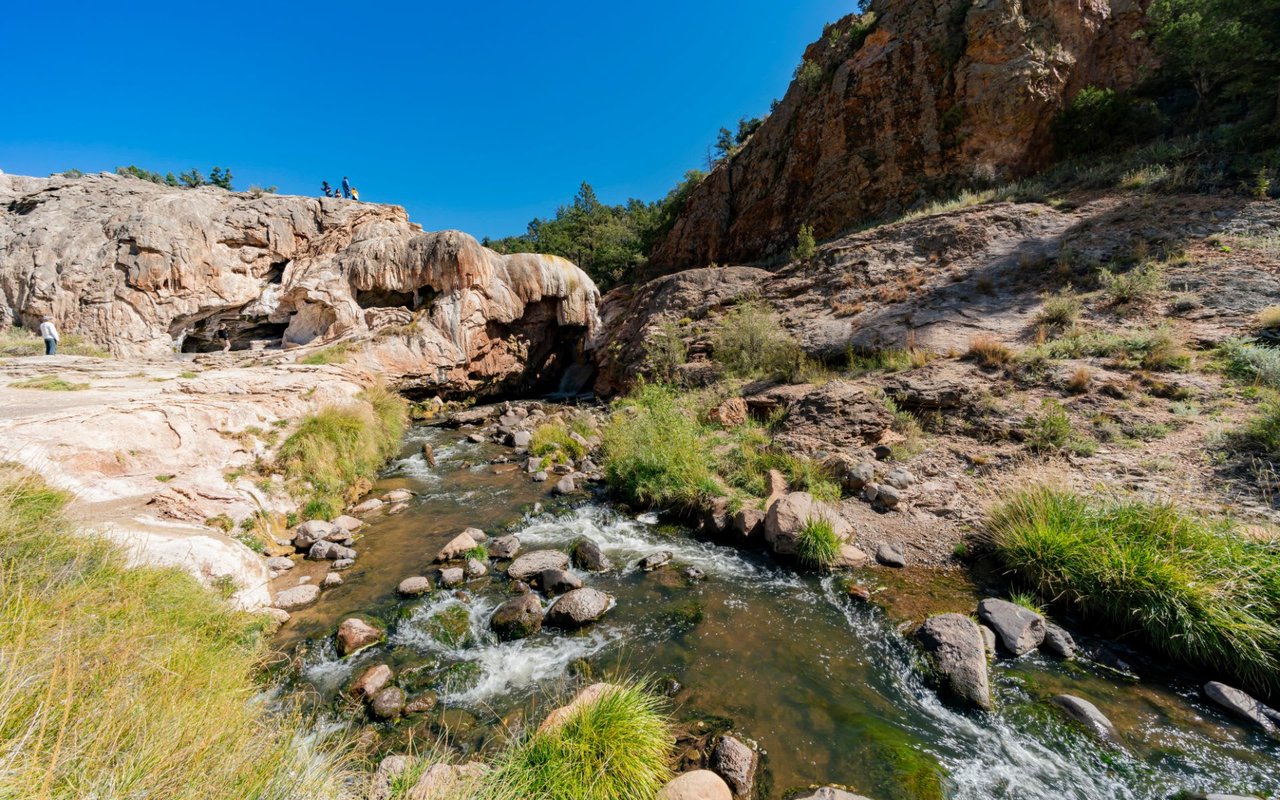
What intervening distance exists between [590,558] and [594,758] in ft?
11.5

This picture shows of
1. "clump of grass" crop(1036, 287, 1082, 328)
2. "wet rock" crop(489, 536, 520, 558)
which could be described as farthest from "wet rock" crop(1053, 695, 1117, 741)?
"clump of grass" crop(1036, 287, 1082, 328)

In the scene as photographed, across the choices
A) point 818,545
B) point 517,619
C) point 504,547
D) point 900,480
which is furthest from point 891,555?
point 504,547

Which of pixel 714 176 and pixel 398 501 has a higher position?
pixel 714 176

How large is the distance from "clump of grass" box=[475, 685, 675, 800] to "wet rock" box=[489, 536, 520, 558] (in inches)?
149

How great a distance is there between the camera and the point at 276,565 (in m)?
6.13

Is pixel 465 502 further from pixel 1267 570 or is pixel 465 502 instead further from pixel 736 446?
pixel 1267 570

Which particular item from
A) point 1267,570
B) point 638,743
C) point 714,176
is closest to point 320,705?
point 638,743

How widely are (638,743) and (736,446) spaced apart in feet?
21.7

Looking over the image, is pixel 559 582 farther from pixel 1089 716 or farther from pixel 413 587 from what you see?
pixel 1089 716

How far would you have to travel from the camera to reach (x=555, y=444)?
11.6 m

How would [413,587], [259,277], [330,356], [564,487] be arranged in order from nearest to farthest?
[413,587], [564,487], [330,356], [259,277]

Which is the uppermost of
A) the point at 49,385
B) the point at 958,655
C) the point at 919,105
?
the point at 919,105

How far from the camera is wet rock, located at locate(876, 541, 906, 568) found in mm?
5699

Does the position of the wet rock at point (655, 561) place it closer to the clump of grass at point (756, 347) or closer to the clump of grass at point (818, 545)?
the clump of grass at point (818, 545)
